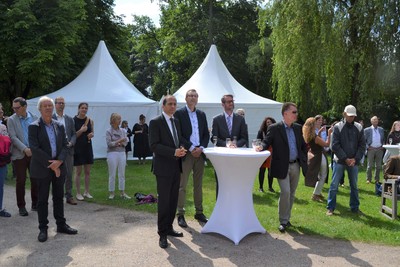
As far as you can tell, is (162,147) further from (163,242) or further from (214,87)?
(214,87)

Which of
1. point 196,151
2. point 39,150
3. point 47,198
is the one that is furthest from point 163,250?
point 39,150

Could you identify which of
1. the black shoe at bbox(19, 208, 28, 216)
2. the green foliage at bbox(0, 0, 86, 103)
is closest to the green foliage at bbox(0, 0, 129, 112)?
the green foliage at bbox(0, 0, 86, 103)

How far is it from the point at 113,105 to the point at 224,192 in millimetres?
10920

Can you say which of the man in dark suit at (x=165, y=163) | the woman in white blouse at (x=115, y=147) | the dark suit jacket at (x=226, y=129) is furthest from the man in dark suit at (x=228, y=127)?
the woman in white blouse at (x=115, y=147)

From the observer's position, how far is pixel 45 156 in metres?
5.56

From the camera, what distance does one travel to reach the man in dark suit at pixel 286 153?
611cm

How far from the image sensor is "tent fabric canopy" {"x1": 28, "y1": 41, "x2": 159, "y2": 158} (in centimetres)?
1584

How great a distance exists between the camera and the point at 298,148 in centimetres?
629

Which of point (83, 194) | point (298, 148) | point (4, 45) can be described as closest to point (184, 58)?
point (4, 45)

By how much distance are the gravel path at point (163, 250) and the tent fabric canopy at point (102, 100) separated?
958 cm

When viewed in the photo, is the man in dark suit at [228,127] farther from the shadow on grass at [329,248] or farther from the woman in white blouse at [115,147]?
the woman in white blouse at [115,147]

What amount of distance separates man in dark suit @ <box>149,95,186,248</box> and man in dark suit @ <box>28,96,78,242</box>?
134 centimetres

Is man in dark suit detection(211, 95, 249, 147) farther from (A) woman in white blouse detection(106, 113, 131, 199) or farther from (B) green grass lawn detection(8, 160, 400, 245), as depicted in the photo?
(A) woman in white blouse detection(106, 113, 131, 199)

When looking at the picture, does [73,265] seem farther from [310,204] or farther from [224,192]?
[310,204]
